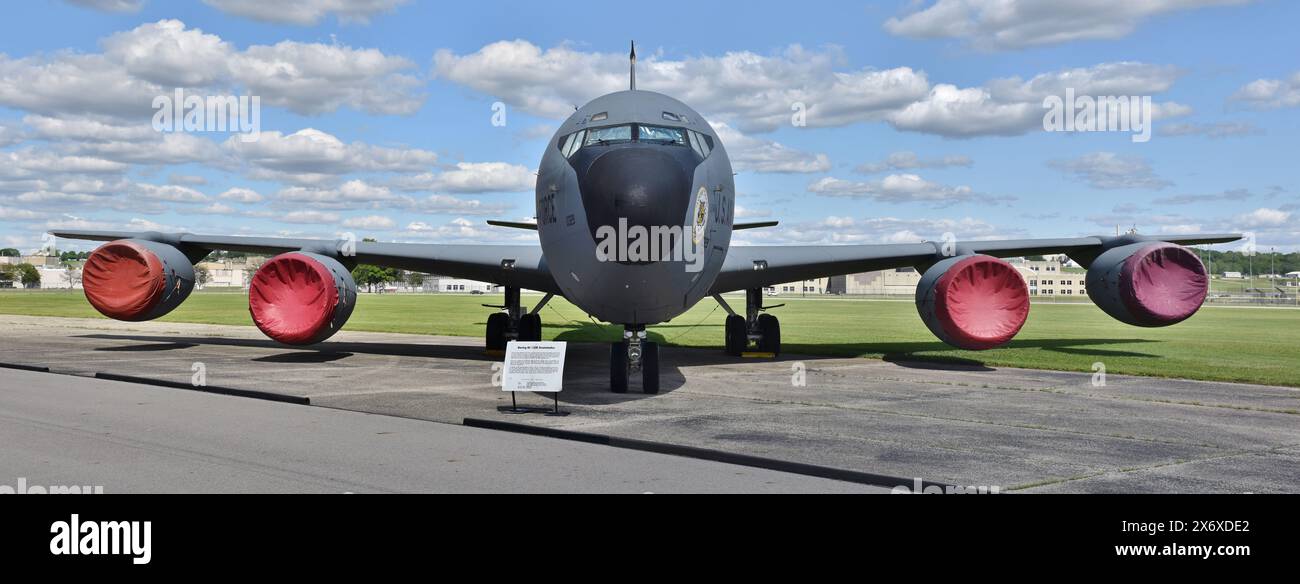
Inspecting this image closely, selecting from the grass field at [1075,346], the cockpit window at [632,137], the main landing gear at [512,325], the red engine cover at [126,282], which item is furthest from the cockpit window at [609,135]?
the red engine cover at [126,282]

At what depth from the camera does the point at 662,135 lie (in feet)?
38.8

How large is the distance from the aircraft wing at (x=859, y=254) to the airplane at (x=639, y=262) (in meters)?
0.05

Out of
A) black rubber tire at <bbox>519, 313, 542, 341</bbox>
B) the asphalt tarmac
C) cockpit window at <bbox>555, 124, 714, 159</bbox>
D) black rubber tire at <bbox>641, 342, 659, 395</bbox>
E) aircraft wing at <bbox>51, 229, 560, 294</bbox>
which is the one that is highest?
cockpit window at <bbox>555, 124, 714, 159</bbox>

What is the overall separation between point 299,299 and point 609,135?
8.42m

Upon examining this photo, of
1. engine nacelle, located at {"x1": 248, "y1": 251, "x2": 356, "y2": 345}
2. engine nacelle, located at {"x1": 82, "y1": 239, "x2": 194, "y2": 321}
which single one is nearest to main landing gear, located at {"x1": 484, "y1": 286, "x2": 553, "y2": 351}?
engine nacelle, located at {"x1": 248, "y1": 251, "x2": 356, "y2": 345}

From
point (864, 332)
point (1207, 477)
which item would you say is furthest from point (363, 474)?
point (864, 332)

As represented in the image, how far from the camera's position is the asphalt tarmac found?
7219 millimetres

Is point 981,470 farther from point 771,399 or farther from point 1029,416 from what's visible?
point 771,399

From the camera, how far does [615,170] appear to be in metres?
10.7

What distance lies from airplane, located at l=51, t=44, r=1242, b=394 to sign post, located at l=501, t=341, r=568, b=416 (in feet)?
4.15

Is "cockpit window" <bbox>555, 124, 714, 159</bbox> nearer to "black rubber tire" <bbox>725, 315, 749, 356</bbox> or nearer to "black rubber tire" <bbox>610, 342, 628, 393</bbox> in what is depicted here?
"black rubber tire" <bbox>610, 342, 628, 393</bbox>

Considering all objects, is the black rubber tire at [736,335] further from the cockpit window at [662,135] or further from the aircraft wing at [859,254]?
the cockpit window at [662,135]

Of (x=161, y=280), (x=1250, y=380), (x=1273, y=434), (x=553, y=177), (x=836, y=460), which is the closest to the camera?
(x=836, y=460)

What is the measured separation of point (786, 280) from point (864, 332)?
14.6 metres
